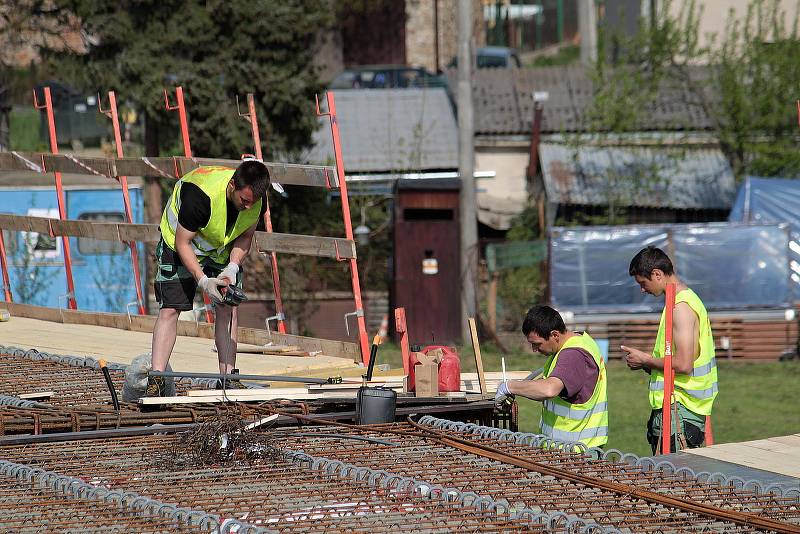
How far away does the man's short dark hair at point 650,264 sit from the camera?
6.97 m

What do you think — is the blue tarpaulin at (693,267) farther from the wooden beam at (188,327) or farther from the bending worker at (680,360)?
the bending worker at (680,360)

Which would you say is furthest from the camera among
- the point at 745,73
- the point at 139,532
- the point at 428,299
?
the point at 745,73

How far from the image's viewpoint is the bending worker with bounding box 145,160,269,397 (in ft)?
23.6

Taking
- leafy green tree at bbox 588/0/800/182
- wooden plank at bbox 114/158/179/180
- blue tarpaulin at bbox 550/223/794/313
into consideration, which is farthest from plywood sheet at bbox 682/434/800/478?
leafy green tree at bbox 588/0/800/182

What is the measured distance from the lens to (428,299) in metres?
19.7

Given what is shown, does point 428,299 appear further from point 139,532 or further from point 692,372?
point 139,532

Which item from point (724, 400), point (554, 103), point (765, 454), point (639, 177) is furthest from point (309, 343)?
point (554, 103)

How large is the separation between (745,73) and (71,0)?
1274 centimetres

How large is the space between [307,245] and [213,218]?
2164 millimetres

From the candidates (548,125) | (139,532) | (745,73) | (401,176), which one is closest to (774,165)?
(745,73)

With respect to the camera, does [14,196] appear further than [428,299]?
No

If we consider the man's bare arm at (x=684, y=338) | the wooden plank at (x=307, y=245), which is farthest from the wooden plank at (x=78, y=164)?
the man's bare arm at (x=684, y=338)

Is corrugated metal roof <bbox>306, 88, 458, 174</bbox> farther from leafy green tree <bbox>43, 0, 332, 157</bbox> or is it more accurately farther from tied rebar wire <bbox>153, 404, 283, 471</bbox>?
tied rebar wire <bbox>153, 404, 283, 471</bbox>

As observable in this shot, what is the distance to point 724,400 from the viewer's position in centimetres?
1475
